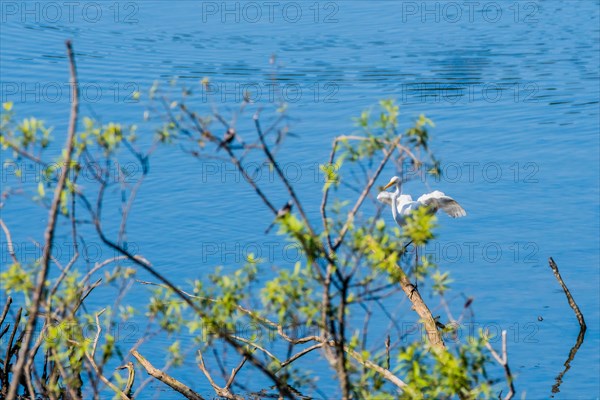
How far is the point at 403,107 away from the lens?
22.9m

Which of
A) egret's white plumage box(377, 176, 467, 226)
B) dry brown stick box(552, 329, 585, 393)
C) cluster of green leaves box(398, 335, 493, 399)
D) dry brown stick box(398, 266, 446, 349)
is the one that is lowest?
dry brown stick box(552, 329, 585, 393)

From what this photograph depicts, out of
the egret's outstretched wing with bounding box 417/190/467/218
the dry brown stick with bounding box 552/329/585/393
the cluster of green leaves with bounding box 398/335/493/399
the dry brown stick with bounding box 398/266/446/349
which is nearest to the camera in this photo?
the cluster of green leaves with bounding box 398/335/493/399

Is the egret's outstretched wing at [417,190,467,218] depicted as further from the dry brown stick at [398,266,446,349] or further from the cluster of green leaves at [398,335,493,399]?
the cluster of green leaves at [398,335,493,399]

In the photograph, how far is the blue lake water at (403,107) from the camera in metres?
15.9

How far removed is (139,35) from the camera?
87.8ft

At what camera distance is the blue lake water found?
15.9 metres

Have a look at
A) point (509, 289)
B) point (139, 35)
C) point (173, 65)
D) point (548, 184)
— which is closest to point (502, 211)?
point (548, 184)

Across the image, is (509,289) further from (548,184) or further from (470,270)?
(548,184)

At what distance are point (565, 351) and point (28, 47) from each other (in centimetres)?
1690

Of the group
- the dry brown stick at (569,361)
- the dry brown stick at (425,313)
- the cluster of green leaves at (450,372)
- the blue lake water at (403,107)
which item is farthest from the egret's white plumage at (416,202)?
Result: the cluster of green leaves at (450,372)

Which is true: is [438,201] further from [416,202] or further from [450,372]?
[450,372]

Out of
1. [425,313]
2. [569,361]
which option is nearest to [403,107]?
[569,361]

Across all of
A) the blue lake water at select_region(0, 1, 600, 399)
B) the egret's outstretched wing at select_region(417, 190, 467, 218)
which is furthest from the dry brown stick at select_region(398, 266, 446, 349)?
the blue lake water at select_region(0, 1, 600, 399)

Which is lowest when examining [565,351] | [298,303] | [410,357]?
[565,351]
